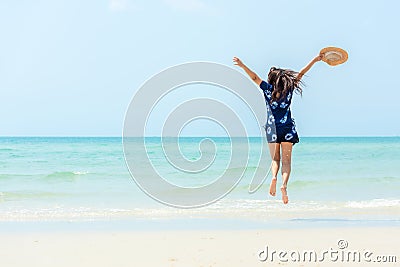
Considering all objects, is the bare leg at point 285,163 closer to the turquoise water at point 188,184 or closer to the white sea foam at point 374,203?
the turquoise water at point 188,184

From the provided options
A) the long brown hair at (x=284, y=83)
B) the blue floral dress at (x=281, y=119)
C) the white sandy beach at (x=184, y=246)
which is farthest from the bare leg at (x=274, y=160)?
the white sandy beach at (x=184, y=246)

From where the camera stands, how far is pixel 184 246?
939 cm

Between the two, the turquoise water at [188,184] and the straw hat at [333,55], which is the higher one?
the straw hat at [333,55]

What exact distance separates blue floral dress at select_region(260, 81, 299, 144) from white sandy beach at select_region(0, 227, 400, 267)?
2501mm

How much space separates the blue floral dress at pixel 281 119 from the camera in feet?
21.7

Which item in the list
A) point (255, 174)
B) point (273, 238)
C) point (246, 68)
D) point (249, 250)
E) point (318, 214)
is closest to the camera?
point (246, 68)

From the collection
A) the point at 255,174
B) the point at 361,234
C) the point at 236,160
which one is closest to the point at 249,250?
the point at 361,234

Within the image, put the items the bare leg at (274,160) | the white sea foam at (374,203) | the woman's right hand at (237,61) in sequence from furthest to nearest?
the white sea foam at (374,203), the bare leg at (274,160), the woman's right hand at (237,61)

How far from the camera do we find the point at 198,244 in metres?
9.49

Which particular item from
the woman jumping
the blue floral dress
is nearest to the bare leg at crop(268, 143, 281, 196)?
the woman jumping

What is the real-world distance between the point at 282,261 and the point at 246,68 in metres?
3.37

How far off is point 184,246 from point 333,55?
428 centimetres

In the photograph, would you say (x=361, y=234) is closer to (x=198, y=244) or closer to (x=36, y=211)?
(x=198, y=244)

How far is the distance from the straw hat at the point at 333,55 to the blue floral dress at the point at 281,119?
0.58 metres
